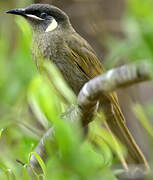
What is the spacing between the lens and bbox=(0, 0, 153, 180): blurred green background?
4.97 feet

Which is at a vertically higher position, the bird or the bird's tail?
the bird

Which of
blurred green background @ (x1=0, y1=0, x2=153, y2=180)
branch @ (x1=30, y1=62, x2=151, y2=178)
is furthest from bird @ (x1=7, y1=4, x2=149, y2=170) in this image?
branch @ (x1=30, y1=62, x2=151, y2=178)

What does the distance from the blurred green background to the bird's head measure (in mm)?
126

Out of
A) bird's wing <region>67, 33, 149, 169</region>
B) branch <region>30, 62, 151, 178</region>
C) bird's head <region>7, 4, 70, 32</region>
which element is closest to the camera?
branch <region>30, 62, 151, 178</region>

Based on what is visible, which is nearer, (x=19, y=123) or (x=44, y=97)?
(x=44, y=97)

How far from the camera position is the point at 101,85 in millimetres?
1731

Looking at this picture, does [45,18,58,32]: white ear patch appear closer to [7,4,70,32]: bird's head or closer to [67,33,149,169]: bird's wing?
[7,4,70,32]: bird's head

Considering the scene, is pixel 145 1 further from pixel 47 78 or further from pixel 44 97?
pixel 47 78

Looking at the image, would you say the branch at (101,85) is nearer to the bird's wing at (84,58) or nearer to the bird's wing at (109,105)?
the bird's wing at (109,105)

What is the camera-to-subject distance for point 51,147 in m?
1.93

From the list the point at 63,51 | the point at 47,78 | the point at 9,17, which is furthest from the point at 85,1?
the point at 47,78

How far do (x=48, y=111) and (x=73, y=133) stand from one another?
0.31 meters

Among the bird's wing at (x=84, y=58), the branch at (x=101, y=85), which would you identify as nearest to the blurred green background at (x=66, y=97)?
the branch at (x=101, y=85)

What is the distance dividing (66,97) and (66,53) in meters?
1.22
